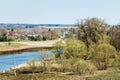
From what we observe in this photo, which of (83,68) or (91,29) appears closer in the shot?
(83,68)

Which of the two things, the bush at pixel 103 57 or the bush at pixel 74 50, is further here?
the bush at pixel 74 50

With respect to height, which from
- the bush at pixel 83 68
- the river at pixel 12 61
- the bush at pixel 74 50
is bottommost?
the river at pixel 12 61

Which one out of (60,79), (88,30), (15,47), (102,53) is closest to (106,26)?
(88,30)

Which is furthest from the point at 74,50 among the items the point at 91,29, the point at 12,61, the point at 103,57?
the point at 12,61

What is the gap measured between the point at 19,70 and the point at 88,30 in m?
24.9

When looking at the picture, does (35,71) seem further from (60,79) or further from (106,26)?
(106,26)

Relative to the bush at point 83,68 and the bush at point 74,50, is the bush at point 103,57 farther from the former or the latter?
the bush at point 83,68

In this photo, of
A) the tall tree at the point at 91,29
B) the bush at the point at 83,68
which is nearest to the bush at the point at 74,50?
the bush at the point at 83,68

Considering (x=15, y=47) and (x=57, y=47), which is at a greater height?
(x=57, y=47)

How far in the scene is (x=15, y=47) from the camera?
417ft

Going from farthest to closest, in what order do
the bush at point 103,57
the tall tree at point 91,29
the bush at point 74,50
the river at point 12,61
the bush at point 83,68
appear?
the tall tree at point 91,29
the river at point 12,61
the bush at point 74,50
the bush at point 103,57
the bush at point 83,68

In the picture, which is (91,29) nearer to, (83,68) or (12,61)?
(12,61)

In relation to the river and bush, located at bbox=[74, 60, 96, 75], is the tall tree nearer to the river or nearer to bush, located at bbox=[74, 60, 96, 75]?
the river

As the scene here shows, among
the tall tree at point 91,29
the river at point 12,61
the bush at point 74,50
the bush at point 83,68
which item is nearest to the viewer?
the bush at point 83,68
